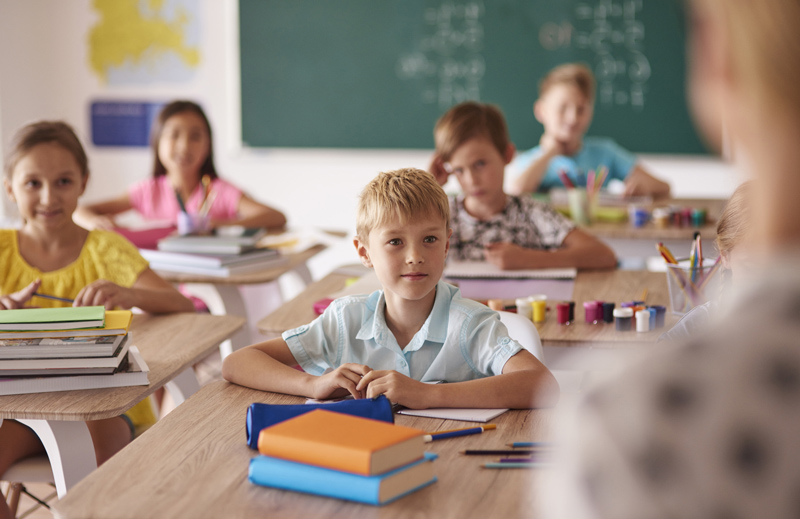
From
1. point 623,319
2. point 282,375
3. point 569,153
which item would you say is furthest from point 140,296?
point 569,153

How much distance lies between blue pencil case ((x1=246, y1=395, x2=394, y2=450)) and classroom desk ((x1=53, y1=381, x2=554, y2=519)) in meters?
0.04

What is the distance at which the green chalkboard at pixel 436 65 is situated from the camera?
476 cm

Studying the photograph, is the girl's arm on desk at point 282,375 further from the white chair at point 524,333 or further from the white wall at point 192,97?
the white wall at point 192,97

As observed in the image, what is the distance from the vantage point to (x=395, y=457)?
3.38ft

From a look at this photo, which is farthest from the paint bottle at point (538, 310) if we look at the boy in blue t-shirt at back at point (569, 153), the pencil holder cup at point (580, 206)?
the boy in blue t-shirt at back at point (569, 153)

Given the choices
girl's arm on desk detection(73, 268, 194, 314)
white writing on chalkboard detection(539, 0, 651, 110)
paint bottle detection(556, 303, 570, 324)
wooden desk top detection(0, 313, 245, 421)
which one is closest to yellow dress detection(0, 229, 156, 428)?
girl's arm on desk detection(73, 268, 194, 314)

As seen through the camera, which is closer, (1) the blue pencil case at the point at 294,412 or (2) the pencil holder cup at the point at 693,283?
(1) the blue pencil case at the point at 294,412

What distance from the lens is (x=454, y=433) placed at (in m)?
1.28

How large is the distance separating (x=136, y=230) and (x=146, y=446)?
2.06 metres

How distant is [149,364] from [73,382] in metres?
0.20

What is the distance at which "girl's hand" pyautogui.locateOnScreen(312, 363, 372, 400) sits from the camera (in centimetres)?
138

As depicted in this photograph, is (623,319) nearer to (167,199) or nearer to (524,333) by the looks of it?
(524,333)

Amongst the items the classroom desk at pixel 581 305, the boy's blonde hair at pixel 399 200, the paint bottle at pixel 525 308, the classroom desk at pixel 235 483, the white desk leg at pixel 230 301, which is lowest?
the white desk leg at pixel 230 301

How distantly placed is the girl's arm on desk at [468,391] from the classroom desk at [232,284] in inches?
51.1
